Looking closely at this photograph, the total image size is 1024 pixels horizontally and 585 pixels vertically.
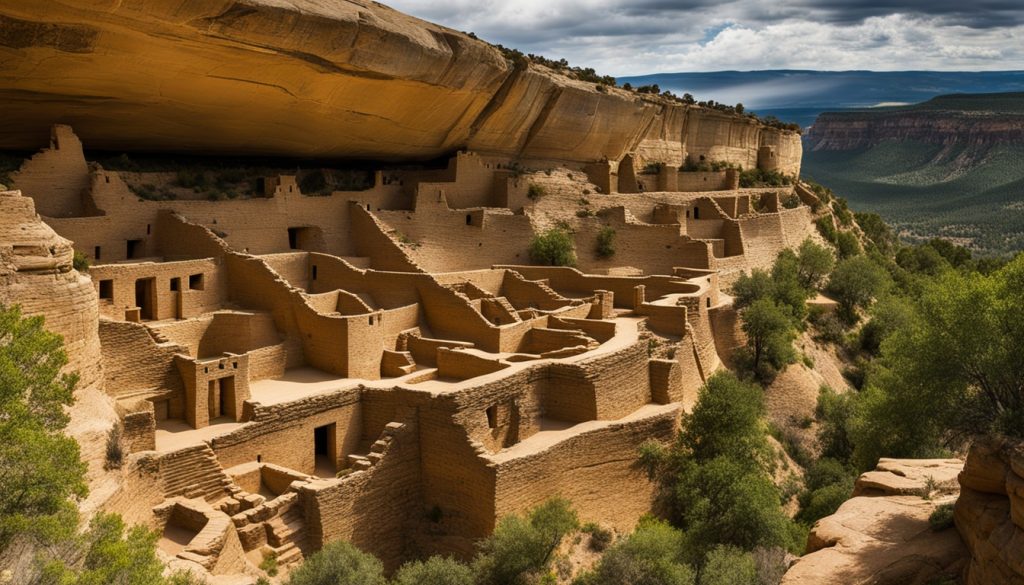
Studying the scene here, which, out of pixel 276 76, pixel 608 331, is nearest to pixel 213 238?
pixel 276 76

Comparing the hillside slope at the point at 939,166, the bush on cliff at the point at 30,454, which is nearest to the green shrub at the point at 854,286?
the bush on cliff at the point at 30,454

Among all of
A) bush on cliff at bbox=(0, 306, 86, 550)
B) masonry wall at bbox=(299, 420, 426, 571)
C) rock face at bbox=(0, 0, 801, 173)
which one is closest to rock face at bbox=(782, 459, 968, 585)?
masonry wall at bbox=(299, 420, 426, 571)

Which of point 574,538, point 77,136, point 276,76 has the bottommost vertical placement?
point 574,538

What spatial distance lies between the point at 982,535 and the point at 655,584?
4.89 meters

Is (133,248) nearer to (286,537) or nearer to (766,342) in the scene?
(286,537)

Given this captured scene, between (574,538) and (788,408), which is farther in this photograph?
(788,408)

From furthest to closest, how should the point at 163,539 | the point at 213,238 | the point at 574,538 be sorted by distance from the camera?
the point at 213,238, the point at 574,538, the point at 163,539

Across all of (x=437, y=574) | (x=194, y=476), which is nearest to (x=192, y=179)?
(x=194, y=476)

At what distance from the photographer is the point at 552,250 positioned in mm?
27875

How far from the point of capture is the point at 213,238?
20.4 metres

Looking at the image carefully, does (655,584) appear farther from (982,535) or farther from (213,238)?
(213,238)

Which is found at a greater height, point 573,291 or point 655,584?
point 573,291

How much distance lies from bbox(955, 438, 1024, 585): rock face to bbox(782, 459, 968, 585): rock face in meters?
0.43

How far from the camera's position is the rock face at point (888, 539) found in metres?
10.4
